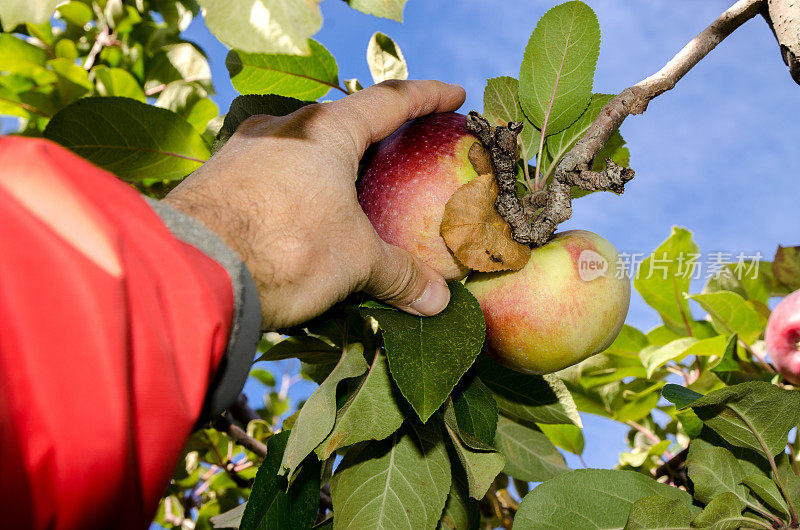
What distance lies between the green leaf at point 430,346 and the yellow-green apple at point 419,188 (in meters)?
0.08

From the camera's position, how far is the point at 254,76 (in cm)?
95

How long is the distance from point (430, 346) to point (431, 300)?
2.9 inches

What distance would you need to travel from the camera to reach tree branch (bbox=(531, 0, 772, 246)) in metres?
0.78

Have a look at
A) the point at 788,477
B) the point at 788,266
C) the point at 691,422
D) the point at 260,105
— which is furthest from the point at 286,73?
the point at 788,266

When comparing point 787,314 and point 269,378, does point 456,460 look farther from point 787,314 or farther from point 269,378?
point 269,378

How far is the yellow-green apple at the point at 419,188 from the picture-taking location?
0.80m

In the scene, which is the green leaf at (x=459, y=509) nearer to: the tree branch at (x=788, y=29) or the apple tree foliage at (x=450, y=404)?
the apple tree foliage at (x=450, y=404)

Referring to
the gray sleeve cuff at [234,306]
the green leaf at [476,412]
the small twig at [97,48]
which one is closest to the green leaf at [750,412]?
the green leaf at [476,412]

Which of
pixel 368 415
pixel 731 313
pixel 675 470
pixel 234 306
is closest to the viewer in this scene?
pixel 234 306

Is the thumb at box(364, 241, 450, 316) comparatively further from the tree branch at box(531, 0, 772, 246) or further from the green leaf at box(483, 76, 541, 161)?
the green leaf at box(483, 76, 541, 161)

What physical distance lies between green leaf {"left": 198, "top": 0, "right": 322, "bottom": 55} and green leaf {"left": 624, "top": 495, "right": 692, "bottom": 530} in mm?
747

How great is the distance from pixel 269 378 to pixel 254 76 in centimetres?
157

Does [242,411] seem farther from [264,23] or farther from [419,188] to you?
[264,23]

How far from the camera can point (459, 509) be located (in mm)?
938
